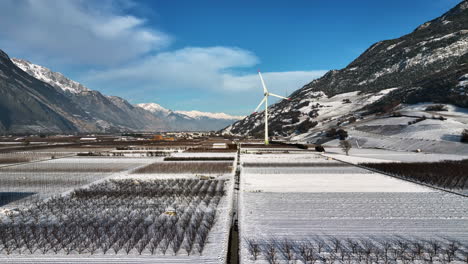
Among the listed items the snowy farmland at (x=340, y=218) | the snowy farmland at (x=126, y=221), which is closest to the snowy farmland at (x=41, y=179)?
the snowy farmland at (x=126, y=221)

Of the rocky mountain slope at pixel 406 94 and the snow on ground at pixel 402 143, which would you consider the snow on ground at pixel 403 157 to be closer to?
the snow on ground at pixel 402 143

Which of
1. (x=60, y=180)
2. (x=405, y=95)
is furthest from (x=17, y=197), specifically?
(x=405, y=95)

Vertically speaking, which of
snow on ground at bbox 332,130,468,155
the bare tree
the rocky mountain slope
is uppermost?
the rocky mountain slope

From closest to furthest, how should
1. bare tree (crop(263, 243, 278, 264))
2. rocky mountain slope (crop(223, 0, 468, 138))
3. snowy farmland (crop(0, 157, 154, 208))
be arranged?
bare tree (crop(263, 243, 278, 264)), snowy farmland (crop(0, 157, 154, 208)), rocky mountain slope (crop(223, 0, 468, 138))

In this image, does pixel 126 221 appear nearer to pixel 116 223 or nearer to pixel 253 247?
pixel 116 223

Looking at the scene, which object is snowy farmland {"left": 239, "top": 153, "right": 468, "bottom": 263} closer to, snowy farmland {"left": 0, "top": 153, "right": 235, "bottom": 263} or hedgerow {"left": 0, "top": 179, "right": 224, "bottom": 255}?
snowy farmland {"left": 0, "top": 153, "right": 235, "bottom": 263}

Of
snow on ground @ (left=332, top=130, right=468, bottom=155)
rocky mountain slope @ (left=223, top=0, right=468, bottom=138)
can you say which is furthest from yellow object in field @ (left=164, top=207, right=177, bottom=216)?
rocky mountain slope @ (left=223, top=0, right=468, bottom=138)

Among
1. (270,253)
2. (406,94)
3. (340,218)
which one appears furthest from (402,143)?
(270,253)

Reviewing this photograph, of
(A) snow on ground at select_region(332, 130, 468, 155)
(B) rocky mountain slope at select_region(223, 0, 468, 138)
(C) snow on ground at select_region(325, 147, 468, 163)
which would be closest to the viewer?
(C) snow on ground at select_region(325, 147, 468, 163)

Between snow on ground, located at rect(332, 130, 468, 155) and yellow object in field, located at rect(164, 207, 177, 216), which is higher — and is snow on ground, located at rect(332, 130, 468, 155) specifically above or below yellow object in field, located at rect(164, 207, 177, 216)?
above
